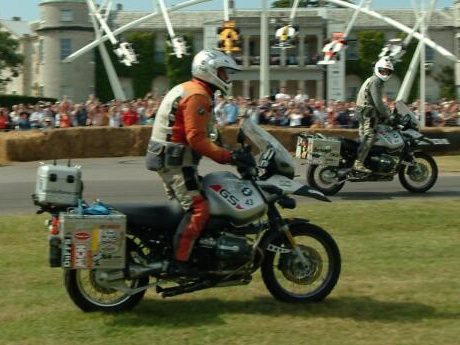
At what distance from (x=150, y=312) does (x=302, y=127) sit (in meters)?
19.5

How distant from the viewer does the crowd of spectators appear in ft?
89.5

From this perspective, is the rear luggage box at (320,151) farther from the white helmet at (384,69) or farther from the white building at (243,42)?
the white building at (243,42)

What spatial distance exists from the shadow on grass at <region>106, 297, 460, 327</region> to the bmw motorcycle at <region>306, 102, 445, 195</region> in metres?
7.14

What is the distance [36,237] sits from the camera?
416 inches

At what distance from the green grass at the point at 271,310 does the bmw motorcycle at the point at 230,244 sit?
20cm

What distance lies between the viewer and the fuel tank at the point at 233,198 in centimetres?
689

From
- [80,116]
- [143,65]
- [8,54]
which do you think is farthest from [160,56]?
[80,116]

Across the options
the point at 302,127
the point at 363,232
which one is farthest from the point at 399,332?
the point at 302,127

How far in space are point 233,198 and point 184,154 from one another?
0.51 m

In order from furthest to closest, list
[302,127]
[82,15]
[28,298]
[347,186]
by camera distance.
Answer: [82,15] → [302,127] → [347,186] → [28,298]

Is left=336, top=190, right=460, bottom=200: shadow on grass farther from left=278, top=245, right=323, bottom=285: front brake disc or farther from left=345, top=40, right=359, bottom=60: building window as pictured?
left=345, top=40, right=359, bottom=60: building window

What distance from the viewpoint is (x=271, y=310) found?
23.4 ft

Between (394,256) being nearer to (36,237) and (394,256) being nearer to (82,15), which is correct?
(36,237)

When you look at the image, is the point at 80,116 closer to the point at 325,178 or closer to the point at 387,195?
the point at 325,178
